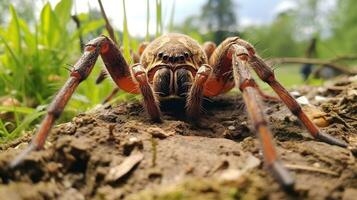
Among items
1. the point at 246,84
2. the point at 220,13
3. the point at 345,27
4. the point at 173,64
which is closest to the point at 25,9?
the point at 173,64

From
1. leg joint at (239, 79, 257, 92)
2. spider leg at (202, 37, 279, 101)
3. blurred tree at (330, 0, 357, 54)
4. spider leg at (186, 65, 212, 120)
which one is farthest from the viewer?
blurred tree at (330, 0, 357, 54)

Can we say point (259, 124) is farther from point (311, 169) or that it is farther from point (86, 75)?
point (86, 75)

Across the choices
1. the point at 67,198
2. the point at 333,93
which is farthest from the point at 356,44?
the point at 67,198

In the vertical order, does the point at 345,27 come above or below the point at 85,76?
above

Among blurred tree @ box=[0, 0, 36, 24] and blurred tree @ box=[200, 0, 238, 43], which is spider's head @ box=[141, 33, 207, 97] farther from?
blurred tree @ box=[200, 0, 238, 43]

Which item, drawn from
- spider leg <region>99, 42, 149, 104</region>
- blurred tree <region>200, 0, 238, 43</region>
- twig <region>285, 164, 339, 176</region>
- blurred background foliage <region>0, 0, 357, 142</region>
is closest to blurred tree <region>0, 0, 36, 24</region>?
blurred background foliage <region>0, 0, 357, 142</region>

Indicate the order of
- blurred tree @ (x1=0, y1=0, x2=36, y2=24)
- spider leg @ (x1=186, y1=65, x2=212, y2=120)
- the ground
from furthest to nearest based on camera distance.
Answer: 1. blurred tree @ (x1=0, y1=0, x2=36, y2=24)
2. spider leg @ (x1=186, y1=65, x2=212, y2=120)
3. the ground
